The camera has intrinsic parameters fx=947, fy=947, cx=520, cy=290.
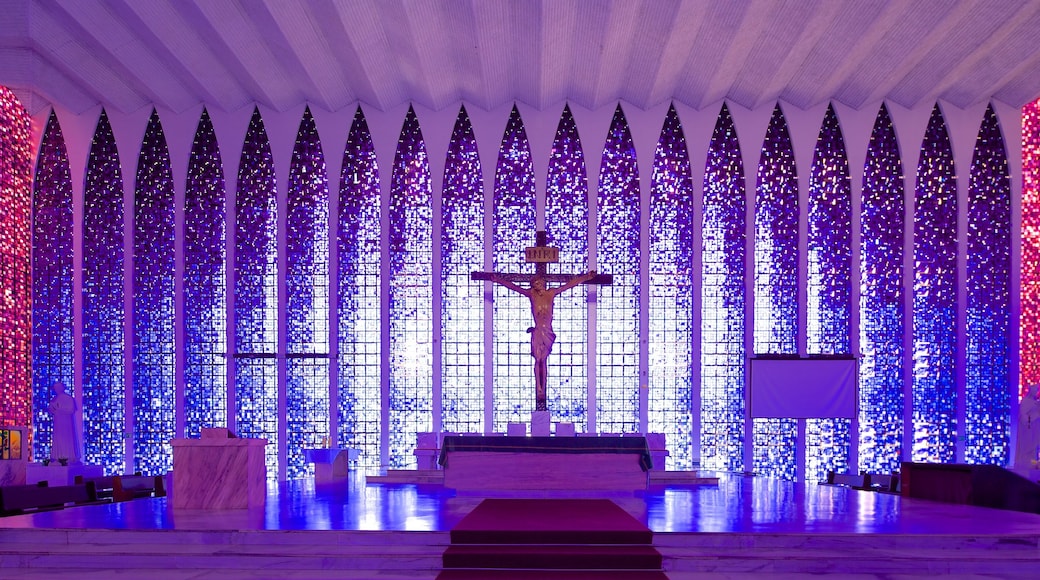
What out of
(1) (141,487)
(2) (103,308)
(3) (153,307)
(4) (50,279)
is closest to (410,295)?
(3) (153,307)

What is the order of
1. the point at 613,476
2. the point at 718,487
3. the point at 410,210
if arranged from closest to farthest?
the point at 613,476
the point at 718,487
the point at 410,210

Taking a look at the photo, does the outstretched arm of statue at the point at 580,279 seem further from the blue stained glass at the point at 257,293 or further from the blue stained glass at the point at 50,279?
the blue stained glass at the point at 50,279

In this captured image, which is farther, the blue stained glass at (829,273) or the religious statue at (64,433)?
the blue stained glass at (829,273)

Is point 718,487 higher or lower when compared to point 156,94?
lower

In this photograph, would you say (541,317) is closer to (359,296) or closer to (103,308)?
(359,296)

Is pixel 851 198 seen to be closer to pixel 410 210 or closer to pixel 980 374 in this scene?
pixel 980 374

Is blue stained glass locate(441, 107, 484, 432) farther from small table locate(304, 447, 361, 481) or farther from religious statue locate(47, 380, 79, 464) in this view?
religious statue locate(47, 380, 79, 464)

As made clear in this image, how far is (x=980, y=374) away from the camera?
1403cm

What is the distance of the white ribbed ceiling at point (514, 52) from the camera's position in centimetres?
1093

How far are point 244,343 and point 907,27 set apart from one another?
33.3ft

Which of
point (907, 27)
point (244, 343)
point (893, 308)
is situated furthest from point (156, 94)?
A: point (893, 308)

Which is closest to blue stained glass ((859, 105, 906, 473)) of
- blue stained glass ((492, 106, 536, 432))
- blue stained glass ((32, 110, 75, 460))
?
blue stained glass ((492, 106, 536, 432))

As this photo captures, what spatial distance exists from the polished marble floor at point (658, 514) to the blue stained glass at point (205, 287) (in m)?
4.53

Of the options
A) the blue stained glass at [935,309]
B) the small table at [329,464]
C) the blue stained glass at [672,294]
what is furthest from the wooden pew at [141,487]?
the blue stained glass at [935,309]
